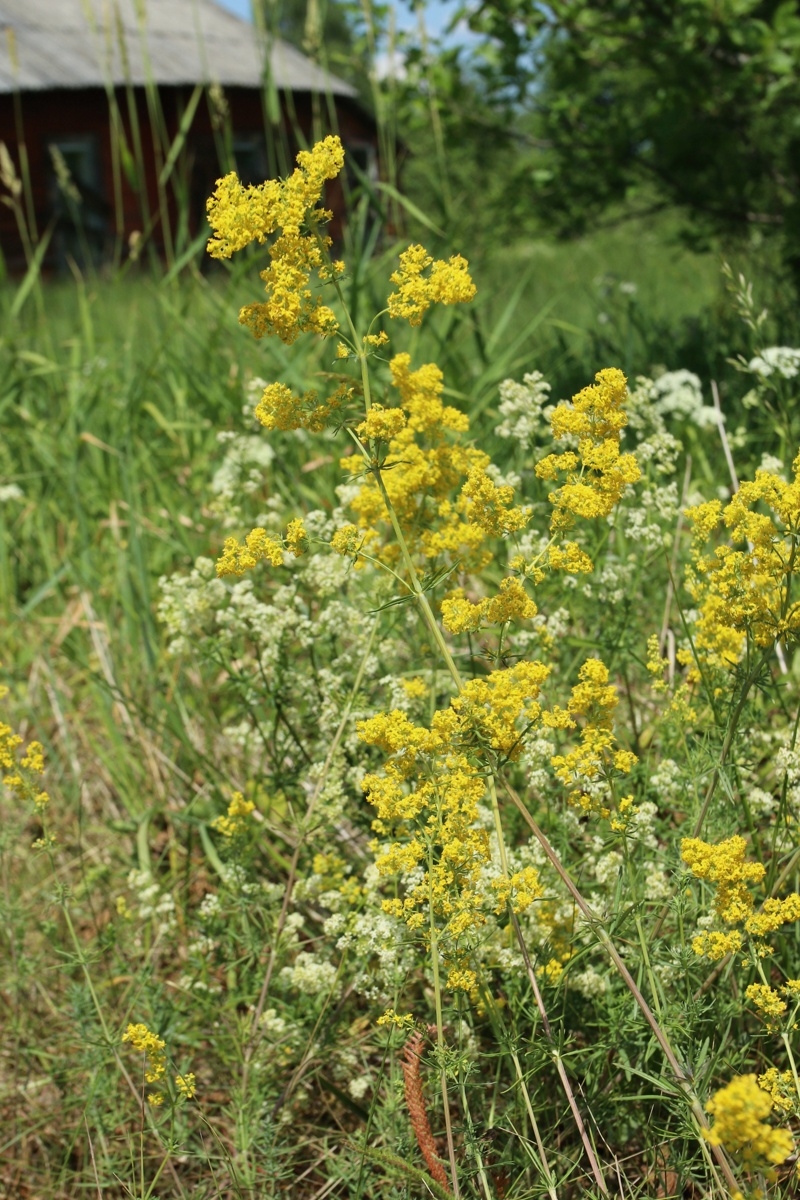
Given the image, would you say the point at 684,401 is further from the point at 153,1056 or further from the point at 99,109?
the point at 99,109

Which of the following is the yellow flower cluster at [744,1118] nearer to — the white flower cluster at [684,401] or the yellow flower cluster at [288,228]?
the yellow flower cluster at [288,228]

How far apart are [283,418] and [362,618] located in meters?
0.73

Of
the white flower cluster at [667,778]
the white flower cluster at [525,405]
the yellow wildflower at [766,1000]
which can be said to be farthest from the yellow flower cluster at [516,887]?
the white flower cluster at [525,405]

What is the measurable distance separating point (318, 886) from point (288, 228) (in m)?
1.11

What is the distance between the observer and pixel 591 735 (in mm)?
1452

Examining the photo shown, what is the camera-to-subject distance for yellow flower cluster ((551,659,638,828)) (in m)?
1.41

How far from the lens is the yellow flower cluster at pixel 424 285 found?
1.49 meters

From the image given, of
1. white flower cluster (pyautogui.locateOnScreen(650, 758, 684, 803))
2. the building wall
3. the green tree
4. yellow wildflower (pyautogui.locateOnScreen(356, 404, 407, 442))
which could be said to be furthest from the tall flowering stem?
the building wall

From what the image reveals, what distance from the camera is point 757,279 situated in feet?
17.0

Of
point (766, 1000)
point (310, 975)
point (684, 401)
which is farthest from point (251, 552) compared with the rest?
point (684, 401)

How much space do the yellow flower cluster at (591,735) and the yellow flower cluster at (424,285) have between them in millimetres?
531

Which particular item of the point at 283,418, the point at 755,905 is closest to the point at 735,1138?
the point at 755,905

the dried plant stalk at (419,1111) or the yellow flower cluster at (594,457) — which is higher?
the yellow flower cluster at (594,457)

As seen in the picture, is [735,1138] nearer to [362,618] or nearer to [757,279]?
[362,618]
